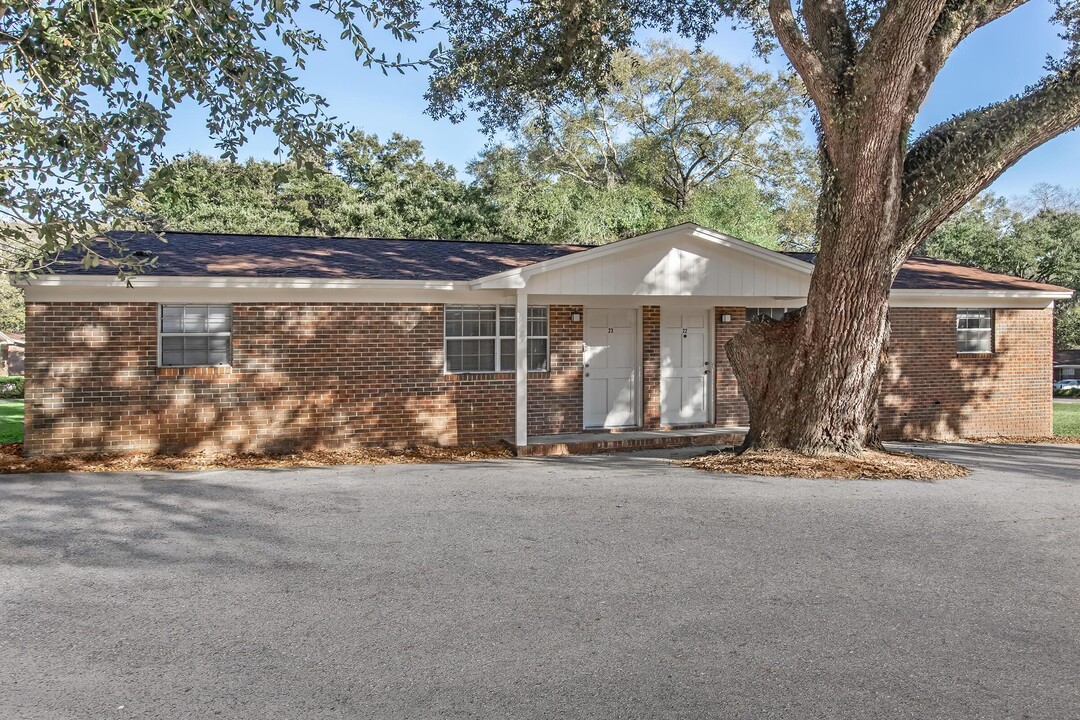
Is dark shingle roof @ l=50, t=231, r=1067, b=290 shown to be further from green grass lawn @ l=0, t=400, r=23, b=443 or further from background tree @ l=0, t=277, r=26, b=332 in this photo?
background tree @ l=0, t=277, r=26, b=332

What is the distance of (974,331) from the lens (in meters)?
14.5

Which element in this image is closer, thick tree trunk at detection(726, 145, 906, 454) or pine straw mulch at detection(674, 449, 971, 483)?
pine straw mulch at detection(674, 449, 971, 483)

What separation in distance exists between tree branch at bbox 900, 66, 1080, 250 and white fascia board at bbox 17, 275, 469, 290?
19.9 ft

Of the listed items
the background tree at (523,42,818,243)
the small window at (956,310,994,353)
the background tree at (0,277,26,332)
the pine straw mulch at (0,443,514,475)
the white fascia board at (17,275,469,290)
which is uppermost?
the background tree at (523,42,818,243)

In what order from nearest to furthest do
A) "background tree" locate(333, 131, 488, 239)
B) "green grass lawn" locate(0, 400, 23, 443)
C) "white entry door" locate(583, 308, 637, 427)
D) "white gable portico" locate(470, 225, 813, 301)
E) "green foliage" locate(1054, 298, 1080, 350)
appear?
"white gable portico" locate(470, 225, 813, 301) < "green grass lawn" locate(0, 400, 23, 443) < "white entry door" locate(583, 308, 637, 427) < "background tree" locate(333, 131, 488, 239) < "green foliage" locate(1054, 298, 1080, 350)

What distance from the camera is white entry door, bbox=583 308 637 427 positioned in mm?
13055

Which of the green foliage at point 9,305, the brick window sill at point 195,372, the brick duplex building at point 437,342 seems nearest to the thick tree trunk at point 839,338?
the brick duplex building at point 437,342

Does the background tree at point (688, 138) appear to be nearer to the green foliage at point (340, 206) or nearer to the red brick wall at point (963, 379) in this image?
the green foliage at point (340, 206)

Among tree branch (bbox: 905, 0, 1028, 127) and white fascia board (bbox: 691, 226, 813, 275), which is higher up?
tree branch (bbox: 905, 0, 1028, 127)

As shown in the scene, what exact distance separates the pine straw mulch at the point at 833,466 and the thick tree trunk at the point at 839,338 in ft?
0.75

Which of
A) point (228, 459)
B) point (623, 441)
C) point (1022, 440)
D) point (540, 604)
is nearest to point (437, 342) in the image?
point (623, 441)

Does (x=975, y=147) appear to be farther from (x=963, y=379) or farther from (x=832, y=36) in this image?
(x=963, y=379)

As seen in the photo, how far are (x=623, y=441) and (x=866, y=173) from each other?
5.06 m

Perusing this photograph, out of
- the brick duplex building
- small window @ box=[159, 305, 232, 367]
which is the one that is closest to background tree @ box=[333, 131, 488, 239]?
the brick duplex building
